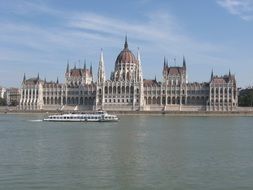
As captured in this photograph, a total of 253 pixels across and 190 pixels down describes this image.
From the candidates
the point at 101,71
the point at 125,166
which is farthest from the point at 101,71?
the point at 125,166

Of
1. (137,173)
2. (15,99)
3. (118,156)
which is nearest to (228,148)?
(118,156)

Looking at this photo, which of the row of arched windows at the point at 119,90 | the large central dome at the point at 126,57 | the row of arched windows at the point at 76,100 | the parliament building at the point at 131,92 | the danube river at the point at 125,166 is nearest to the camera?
the danube river at the point at 125,166

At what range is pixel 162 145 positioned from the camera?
119ft

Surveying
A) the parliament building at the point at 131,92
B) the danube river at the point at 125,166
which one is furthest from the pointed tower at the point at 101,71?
the danube river at the point at 125,166

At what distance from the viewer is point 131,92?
420ft

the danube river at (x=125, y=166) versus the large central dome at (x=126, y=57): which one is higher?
the large central dome at (x=126, y=57)

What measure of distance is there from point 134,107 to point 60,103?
21555 millimetres

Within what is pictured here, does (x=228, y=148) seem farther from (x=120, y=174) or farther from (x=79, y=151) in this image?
(x=120, y=174)

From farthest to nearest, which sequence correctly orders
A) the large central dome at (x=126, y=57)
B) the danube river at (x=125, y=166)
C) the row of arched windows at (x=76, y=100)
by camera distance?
the large central dome at (x=126, y=57) → the row of arched windows at (x=76, y=100) → the danube river at (x=125, y=166)

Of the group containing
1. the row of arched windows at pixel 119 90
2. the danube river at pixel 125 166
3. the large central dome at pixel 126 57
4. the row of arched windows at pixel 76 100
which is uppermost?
the large central dome at pixel 126 57

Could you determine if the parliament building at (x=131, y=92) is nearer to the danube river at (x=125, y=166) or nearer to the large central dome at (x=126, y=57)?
the large central dome at (x=126, y=57)

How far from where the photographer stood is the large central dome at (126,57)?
137875 millimetres

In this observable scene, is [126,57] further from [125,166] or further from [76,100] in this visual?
[125,166]

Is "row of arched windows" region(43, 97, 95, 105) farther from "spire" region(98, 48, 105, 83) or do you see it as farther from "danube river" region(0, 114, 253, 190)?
"danube river" region(0, 114, 253, 190)
